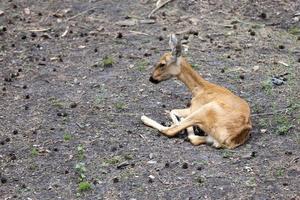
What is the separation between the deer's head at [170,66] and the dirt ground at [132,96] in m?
0.38

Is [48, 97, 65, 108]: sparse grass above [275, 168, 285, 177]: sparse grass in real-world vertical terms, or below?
below

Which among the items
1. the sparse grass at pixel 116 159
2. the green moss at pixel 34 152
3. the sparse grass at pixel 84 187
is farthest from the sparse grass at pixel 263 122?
the green moss at pixel 34 152

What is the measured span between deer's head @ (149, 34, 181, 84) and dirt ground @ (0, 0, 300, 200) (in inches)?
14.9

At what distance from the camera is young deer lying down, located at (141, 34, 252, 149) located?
856 cm

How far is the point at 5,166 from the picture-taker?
8422 mm

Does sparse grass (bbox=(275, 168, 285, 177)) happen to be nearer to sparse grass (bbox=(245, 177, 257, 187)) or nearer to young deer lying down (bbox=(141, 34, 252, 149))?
sparse grass (bbox=(245, 177, 257, 187))

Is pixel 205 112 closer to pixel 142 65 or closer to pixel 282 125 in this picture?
pixel 282 125

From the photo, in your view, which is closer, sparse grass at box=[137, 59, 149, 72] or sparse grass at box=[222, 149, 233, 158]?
sparse grass at box=[222, 149, 233, 158]

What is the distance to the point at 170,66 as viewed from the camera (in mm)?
9828

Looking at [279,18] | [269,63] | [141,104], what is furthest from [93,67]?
[279,18]

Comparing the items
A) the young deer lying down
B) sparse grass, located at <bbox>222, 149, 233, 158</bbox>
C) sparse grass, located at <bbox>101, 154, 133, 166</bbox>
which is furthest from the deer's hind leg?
sparse grass, located at <bbox>101, 154, 133, 166</bbox>

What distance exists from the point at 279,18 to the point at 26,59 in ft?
14.2

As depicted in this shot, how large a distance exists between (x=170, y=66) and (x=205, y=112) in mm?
1177

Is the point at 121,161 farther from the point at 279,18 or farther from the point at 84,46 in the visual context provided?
the point at 279,18
